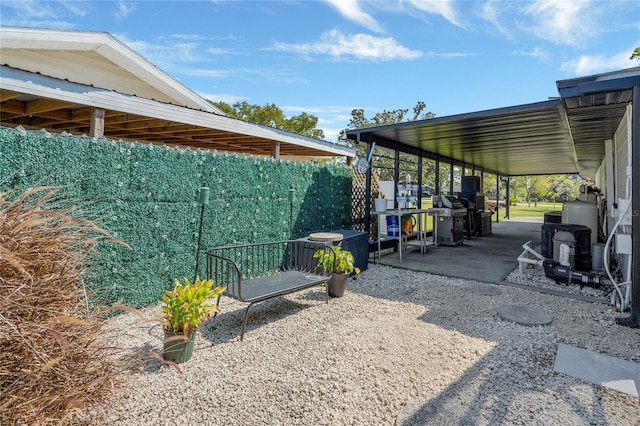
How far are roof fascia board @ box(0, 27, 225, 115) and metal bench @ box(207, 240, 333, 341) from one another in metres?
4.85

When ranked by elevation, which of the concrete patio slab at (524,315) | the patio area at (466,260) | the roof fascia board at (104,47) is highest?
the roof fascia board at (104,47)

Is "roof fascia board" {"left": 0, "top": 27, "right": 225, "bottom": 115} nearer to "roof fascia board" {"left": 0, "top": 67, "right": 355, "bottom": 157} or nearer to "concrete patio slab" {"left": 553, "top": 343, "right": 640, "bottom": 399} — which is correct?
"roof fascia board" {"left": 0, "top": 67, "right": 355, "bottom": 157}

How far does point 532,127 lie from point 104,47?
28.4 ft

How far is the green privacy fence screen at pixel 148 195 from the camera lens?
9.77 feet

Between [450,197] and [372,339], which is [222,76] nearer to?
[450,197]

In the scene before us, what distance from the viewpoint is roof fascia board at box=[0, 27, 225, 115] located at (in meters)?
5.12

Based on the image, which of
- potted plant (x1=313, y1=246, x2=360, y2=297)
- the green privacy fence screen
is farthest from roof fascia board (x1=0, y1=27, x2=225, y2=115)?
potted plant (x1=313, y1=246, x2=360, y2=297)

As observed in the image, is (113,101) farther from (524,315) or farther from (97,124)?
(524,315)

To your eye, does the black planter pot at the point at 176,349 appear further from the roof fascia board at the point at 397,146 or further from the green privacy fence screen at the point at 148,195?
the roof fascia board at the point at 397,146

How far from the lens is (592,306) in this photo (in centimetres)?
397

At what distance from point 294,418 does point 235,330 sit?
1.54 meters

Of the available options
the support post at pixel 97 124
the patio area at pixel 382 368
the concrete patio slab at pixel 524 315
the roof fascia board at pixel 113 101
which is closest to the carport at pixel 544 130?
the concrete patio slab at pixel 524 315

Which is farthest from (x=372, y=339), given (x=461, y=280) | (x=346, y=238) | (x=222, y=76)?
(x=222, y=76)

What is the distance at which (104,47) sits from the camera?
6.41m
